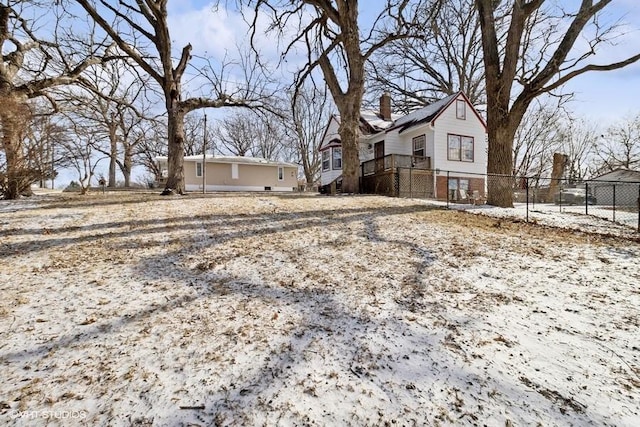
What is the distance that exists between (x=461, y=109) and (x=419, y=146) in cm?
327

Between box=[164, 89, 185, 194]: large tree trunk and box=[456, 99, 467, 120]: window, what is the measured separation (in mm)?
14618

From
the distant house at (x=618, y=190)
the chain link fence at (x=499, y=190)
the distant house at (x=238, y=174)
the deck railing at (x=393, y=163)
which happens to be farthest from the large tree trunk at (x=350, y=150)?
the distant house at (x=238, y=174)

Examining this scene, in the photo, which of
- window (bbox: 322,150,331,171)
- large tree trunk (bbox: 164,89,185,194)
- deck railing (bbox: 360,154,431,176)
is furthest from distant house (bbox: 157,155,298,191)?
deck railing (bbox: 360,154,431,176)

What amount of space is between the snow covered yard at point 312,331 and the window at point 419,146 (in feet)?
42.1

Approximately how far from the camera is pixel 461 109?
17953 millimetres

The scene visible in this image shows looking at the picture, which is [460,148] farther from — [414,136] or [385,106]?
[385,106]

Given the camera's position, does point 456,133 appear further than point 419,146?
No

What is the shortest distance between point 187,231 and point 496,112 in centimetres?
945

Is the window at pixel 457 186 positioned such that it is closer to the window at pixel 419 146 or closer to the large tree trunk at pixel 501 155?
the window at pixel 419 146

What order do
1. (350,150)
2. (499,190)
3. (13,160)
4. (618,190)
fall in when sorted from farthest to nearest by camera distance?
(618,190) → (350,150) → (499,190) → (13,160)

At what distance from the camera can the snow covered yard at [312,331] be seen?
1979mm

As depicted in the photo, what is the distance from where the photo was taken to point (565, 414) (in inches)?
79.0

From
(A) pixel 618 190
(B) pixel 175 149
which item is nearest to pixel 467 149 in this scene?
(A) pixel 618 190

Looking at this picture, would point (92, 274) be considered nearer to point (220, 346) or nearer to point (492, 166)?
point (220, 346)
